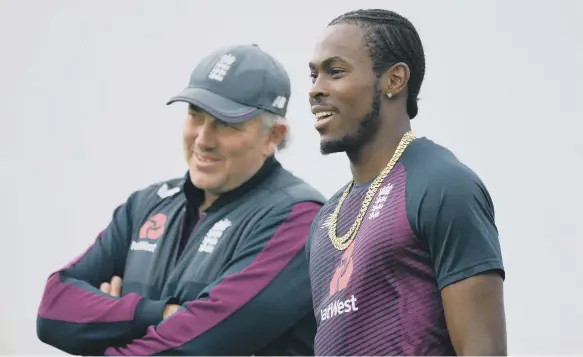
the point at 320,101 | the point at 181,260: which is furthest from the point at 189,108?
the point at 320,101

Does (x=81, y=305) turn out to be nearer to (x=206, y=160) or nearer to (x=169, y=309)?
(x=169, y=309)

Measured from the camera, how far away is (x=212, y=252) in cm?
390

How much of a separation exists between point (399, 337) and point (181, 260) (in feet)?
4.46

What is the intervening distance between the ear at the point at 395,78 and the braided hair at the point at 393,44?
0.01 metres

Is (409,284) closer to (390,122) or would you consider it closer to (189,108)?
(390,122)

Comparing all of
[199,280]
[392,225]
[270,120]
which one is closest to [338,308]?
[392,225]

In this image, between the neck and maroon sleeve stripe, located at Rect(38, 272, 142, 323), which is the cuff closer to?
maroon sleeve stripe, located at Rect(38, 272, 142, 323)

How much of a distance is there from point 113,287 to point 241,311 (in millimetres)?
507

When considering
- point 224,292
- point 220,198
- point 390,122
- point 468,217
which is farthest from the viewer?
point 220,198

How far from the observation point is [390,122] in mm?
3033

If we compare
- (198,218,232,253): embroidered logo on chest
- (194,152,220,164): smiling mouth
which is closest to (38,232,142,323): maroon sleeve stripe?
(198,218,232,253): embroidered logo on chest

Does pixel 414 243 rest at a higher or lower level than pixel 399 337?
higher

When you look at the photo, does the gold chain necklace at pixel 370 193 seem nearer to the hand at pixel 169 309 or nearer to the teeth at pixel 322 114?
the teeth at pixel 322 114

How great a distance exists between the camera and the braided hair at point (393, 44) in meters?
3.03
